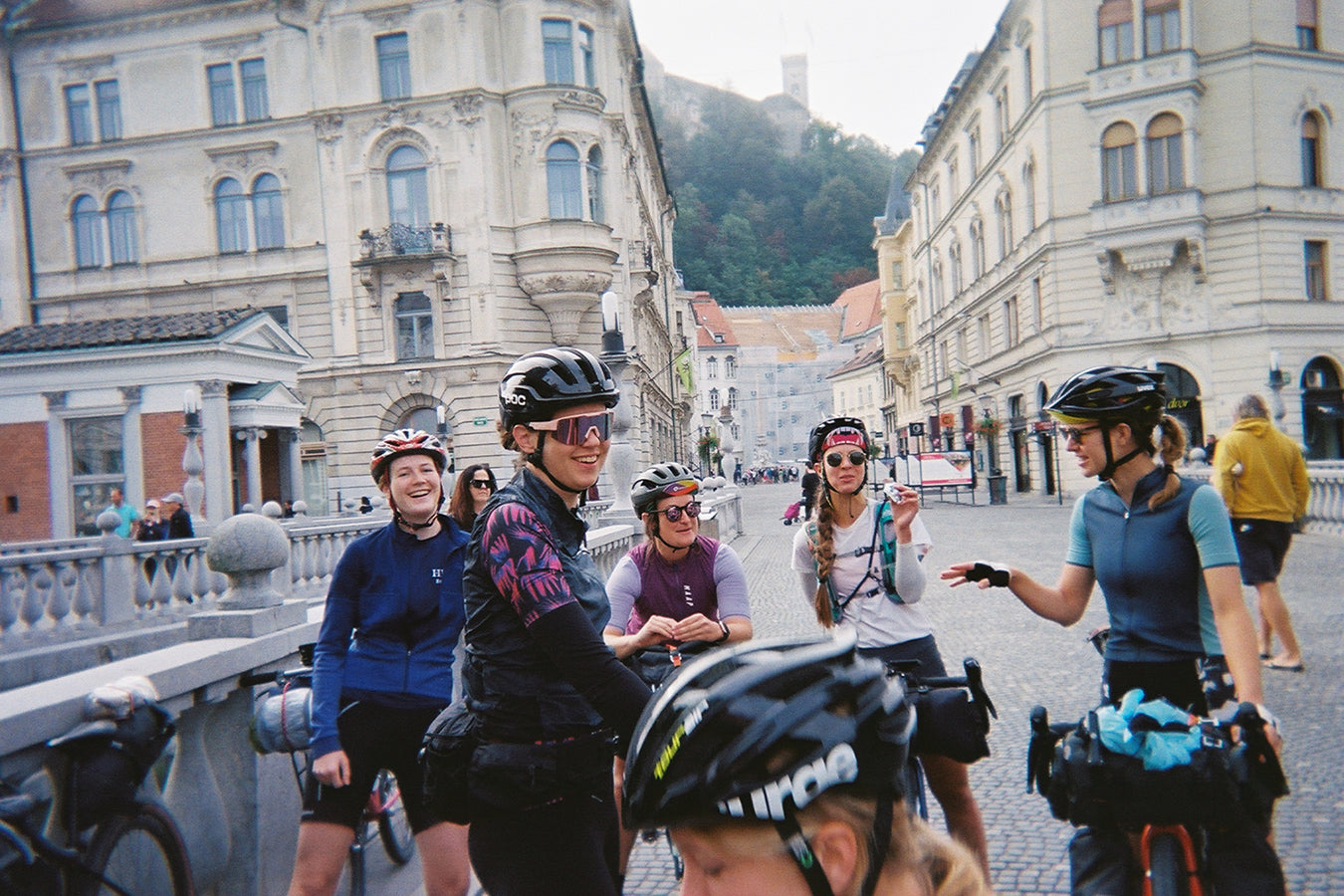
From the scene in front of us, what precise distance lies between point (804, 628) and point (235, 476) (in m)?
16.6

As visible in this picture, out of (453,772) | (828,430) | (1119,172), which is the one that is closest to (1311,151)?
(1119,172)

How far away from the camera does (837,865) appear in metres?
1.27

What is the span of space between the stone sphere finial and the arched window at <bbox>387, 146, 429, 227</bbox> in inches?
1045

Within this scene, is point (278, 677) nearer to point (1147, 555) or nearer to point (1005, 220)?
point (1147, 555)

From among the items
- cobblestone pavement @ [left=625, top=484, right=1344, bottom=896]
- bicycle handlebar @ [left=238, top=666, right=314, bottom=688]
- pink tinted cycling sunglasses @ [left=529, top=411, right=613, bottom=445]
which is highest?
pink tinted cycling sunglasses @ [left=529, top=411, right=613, bottom=445]

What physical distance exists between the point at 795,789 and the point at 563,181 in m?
28.8

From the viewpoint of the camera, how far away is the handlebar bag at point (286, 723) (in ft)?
10.3

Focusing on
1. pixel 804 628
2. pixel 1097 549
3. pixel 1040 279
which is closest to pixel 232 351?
pixel 804 628

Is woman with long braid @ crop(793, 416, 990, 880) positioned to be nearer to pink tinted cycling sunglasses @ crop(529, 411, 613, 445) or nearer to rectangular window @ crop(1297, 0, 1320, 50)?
pink tinted cycling sunglasses @ crop(529, 411, 613, 445)

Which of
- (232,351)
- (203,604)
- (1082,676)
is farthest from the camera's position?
(232,351)

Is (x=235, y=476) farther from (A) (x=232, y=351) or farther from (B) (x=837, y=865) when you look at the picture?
(B) (x=837, y=865)

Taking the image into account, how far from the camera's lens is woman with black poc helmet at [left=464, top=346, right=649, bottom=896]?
196 cm

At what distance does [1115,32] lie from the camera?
28.4 m

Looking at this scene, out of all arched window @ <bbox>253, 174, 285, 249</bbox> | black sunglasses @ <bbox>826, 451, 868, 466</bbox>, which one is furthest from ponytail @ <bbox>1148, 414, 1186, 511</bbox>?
arched window @ <bbox>253, 174, 285, 249</bbox>
